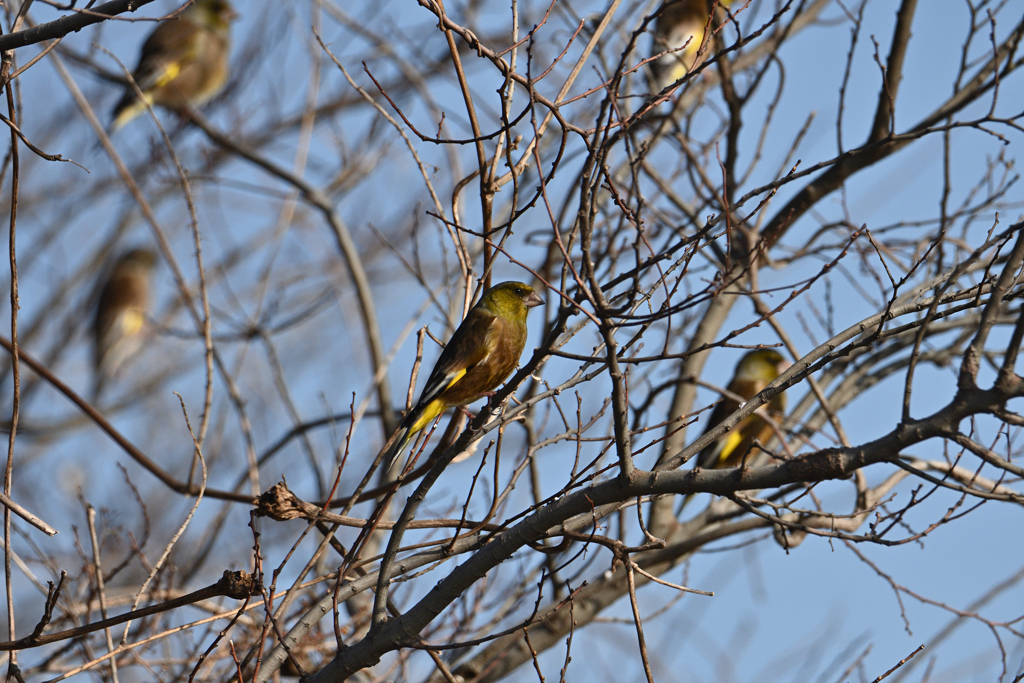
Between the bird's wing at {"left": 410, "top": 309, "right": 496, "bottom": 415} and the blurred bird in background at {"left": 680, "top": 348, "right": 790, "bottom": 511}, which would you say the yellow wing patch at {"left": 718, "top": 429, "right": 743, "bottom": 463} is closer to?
the blurred bird in background at {"left": 680, "top": 348, "right": 790, "bottom": 511}

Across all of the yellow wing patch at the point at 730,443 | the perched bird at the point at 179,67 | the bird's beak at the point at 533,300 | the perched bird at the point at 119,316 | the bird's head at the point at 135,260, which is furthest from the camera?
the bird's head at the point at 135,260

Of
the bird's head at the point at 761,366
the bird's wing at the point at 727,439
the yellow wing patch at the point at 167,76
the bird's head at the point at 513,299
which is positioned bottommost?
the bird's head at the point at 513,299

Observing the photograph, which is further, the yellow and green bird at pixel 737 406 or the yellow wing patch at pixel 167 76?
the yellow wing patch at pixel 167 76

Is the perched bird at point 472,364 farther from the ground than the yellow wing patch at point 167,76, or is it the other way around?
the yellow wing patch at point 167,76

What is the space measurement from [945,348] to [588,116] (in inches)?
121

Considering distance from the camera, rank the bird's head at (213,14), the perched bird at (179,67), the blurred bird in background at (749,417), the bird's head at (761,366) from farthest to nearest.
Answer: the bird's head at (213,14)
the perched bird at (179,67)
the bird's head at (761,366)
the blurred bird in background at (749,417)

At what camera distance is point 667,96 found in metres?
3.12

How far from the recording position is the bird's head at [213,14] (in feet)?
32.0

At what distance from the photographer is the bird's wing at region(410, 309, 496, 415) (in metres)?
4.23

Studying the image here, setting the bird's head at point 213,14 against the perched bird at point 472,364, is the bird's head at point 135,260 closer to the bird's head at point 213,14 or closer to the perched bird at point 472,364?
the bird's head at point 213,14

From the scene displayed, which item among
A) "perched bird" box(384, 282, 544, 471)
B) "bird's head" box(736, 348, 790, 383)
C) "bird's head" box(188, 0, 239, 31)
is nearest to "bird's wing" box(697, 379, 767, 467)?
"bird's head" box(736, 348, 790, 383)

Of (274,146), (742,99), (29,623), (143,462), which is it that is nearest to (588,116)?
(742,99)

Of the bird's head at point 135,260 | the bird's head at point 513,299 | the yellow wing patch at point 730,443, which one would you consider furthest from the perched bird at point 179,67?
the yellow wing patch at point 730,443

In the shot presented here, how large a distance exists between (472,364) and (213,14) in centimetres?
716
